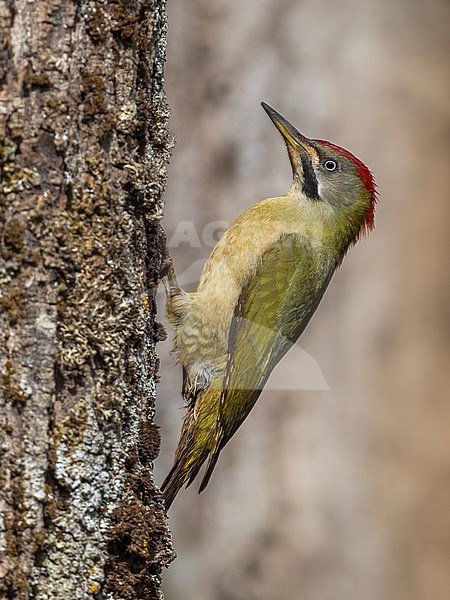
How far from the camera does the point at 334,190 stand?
3.85 m

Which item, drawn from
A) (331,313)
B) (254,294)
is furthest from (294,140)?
(331,313)

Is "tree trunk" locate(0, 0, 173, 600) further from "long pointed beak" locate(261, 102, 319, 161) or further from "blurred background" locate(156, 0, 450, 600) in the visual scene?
"blurred background" locate(156, 0, 450, 600)

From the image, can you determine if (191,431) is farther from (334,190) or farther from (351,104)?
(351,104)

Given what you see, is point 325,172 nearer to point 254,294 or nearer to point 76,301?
point 254,294

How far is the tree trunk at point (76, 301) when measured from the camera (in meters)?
2.14

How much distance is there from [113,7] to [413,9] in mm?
4064

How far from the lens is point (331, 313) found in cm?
587

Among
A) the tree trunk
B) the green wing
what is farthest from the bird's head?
the tree trunk

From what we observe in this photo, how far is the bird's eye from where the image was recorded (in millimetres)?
3848

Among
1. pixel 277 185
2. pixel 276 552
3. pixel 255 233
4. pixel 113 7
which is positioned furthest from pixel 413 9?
pixel 113 7

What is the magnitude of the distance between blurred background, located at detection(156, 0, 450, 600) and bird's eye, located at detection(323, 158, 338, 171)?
5.94 ft

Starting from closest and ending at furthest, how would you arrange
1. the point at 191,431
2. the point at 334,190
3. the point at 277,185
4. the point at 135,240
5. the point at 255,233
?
the point at 135,240 < the point at 191,431 < the point at 255,233 < the point at 334,190 < the point at 277,185

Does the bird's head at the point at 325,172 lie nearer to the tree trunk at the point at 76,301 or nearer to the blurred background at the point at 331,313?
the tree trunk at the point at 76,301

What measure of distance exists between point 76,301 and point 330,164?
6.18ft
